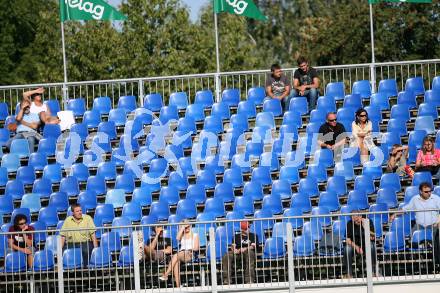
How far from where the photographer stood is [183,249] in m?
17.5

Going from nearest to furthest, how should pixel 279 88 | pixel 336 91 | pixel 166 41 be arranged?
pixel 279 88 < pixel 336 91 < pixel 166 41

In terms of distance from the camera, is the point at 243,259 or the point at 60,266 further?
the point at 243,259

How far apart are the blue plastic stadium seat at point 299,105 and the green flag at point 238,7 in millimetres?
1989

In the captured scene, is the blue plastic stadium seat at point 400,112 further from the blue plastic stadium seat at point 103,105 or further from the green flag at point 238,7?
the blue plastic stadium seat at point 103,105

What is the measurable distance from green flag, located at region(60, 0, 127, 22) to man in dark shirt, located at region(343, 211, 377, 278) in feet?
24.2

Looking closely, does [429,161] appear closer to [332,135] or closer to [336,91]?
[332,135]

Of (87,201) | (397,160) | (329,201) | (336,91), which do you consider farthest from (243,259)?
(336,91)

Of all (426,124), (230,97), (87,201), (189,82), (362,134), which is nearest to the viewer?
(87,201)

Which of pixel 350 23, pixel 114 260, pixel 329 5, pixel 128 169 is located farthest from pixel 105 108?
pixel 329 5

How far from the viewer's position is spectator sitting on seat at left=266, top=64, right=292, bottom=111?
21938 millimetres

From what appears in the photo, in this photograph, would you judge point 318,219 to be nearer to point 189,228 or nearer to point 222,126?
point 189,228

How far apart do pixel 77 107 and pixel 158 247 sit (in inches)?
216

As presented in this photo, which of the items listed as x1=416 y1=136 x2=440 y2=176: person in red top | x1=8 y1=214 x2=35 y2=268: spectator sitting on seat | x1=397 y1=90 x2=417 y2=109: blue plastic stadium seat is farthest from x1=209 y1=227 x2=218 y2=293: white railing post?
x1=397 y1=90 x2=417 y2=109: blue plastic stadium seat

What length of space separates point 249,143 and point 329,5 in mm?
40194
